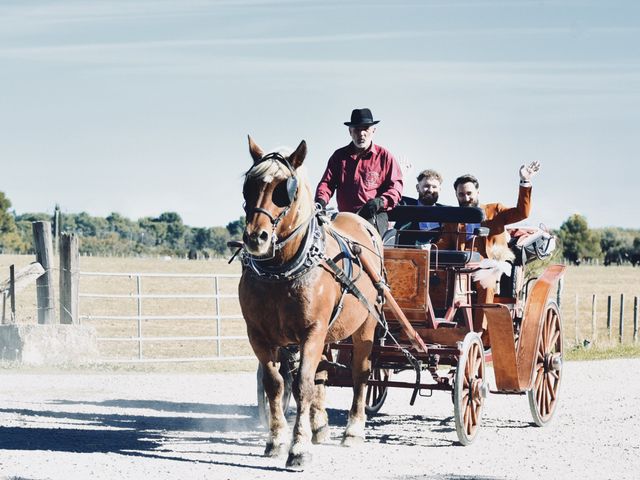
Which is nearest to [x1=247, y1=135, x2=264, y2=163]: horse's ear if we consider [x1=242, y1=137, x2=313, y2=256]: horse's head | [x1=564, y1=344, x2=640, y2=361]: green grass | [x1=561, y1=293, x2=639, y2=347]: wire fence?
[x1=242, y1=137, x2=313, y2=256]: horse's head

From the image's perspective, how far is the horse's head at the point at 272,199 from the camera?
7555 mm

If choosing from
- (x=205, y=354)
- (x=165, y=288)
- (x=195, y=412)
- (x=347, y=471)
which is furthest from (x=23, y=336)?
(x=165, y=288)

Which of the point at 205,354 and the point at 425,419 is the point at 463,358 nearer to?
the point at 425,419

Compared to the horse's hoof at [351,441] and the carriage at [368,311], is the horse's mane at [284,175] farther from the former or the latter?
the horse's hoof at [351,441]

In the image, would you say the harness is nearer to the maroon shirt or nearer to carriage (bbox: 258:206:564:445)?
carriage (bbox: 258:206:564:445)

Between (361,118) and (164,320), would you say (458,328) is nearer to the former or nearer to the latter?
(361,118)

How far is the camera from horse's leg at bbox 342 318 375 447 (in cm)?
932

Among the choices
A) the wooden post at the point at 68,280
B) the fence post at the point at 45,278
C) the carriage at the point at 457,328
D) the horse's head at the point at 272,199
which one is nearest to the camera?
the horse's head at the point at 272,199

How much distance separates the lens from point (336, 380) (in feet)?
32.6

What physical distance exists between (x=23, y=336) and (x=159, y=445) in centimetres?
751

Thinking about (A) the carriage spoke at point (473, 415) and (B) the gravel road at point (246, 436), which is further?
(A) the carriage spoke at point (473, 415)

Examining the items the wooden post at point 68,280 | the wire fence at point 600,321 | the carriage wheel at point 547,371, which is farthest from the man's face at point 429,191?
the wire fence at point 600,321

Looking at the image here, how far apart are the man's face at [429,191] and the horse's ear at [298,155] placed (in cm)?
321

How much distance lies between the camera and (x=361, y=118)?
10.0 metres
